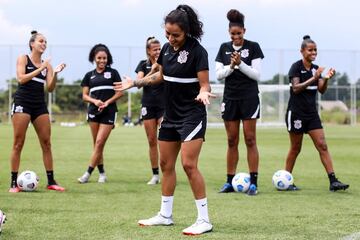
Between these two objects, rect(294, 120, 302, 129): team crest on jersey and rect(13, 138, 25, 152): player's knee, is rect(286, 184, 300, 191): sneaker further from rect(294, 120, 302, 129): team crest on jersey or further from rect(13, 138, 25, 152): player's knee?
rect(13, 138, 25, 152): player's knee

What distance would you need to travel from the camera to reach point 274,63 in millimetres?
54469

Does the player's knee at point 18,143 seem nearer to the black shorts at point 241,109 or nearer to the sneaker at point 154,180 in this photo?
the sneaker at point 154,180

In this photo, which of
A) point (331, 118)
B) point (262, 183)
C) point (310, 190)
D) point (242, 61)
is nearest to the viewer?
point (242, 61)

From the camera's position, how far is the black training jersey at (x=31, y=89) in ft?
29.4

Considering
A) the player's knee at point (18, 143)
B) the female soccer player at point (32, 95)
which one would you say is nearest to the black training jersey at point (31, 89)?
the female soccer player at point (32, 95)

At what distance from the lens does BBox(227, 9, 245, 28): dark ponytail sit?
8516 mm

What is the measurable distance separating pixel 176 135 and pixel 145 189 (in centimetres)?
328

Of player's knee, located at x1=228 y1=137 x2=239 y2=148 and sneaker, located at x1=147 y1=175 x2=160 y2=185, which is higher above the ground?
player's knee, located at x1=228 y1=137 x2=239 y2=148

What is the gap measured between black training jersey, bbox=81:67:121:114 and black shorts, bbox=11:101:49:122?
1530 millimetres

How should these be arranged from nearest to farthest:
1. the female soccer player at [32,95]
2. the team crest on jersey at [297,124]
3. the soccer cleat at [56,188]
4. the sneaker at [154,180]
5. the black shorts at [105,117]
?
1. the female soccer player at [32,95]
2. the soccer cleat at [56,188]
3. the team crest on jersey at [297,124]
4. the sneaker at [154,180]
5. the black shorts at [105,117]

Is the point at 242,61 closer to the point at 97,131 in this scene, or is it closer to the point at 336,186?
the point at 336,186

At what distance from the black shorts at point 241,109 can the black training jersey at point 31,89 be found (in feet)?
8.82

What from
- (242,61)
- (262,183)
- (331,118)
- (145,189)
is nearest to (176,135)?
(242,61)

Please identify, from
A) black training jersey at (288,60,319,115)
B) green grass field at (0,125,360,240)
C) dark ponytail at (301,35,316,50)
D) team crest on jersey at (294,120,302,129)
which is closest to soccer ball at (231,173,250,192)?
green grass field at (0,125,360,240)
